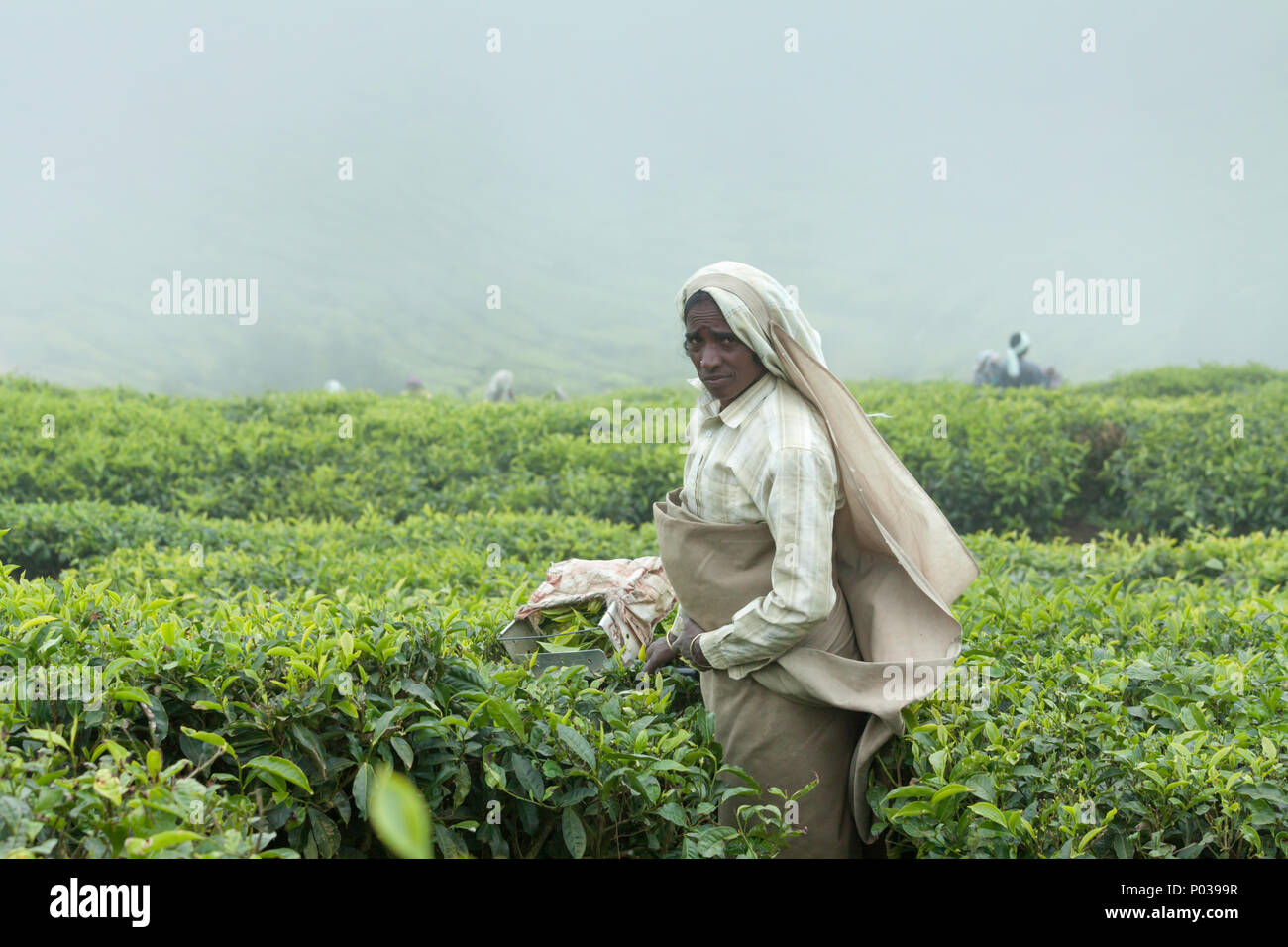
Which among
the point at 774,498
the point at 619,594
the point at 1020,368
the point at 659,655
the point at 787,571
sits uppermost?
the point at 1020,368

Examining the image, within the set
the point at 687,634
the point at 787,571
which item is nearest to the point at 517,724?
the point at 687,634

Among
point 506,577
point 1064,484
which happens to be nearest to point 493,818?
point 506,577

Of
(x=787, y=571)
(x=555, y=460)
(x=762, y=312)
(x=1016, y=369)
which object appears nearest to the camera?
(x=787, y=571)

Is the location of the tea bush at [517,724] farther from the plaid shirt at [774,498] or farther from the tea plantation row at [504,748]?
the plaid shirt at [774,498]

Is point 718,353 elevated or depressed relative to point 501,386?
depressed

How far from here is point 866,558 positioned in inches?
103

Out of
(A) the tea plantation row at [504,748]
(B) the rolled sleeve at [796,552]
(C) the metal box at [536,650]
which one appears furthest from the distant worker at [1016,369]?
(B) the rolled sleeve at [796,552]

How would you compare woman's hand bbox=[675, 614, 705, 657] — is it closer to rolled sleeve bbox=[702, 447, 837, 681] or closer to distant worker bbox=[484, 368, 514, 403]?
rolled sleeve bbox=[702, 447, 837, 681]

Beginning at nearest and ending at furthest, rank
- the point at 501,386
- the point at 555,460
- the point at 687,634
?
the point at 687,634 < the point at 555,460 < the point at 501,386

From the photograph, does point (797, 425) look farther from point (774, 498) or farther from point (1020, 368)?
point (1020, 368)

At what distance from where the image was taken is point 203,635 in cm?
241

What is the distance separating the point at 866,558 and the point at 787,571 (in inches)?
13.8

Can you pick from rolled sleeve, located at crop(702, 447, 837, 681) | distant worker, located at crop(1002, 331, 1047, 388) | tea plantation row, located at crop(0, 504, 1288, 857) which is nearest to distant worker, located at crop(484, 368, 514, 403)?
distant worker, located at crop(1002, 331, 1047, 388)
